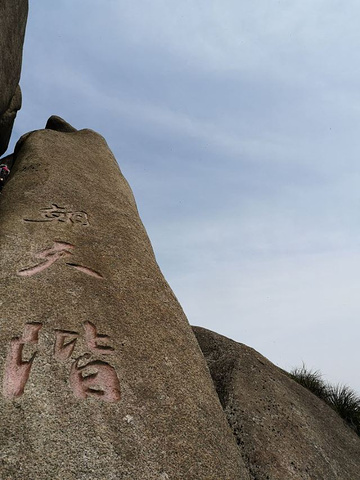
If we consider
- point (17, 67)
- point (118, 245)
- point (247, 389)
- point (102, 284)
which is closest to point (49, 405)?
point (102, 284)

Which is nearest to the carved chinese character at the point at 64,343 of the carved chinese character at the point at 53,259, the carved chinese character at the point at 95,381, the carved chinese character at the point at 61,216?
the carved chinese character at the point at 95,381

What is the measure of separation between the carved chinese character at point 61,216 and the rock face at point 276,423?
312cm

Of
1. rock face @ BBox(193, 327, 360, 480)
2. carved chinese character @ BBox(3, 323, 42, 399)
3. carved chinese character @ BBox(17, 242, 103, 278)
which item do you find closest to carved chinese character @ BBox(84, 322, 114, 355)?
Result: carved chinese character @ BBox(3, 323, 42, 399)

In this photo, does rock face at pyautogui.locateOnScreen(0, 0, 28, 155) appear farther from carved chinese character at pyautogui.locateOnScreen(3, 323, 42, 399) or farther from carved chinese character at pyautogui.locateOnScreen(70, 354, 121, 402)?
carved chinese character at pyautogui.locateOnScreen(70, 354, 121, 402)

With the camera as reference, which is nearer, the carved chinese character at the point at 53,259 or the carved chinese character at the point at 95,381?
the carved chinese character at the point at 95,381

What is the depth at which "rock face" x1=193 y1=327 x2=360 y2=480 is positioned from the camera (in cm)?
552

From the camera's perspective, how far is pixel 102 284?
525 centimetres

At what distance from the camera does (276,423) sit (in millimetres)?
6066

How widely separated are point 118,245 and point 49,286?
58.6 inches

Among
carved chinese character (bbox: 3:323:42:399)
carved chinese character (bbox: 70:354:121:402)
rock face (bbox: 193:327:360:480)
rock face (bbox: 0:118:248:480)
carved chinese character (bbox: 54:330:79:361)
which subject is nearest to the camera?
rock face (bbox: 0:118:248:480)

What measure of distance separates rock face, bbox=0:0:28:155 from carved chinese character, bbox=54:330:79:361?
6977mm

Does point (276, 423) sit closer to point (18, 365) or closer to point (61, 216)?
point (18, 365)

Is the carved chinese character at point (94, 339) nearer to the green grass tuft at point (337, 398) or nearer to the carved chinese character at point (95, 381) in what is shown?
the carved chinese character at point (95, 381)

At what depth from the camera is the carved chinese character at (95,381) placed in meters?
3.94
